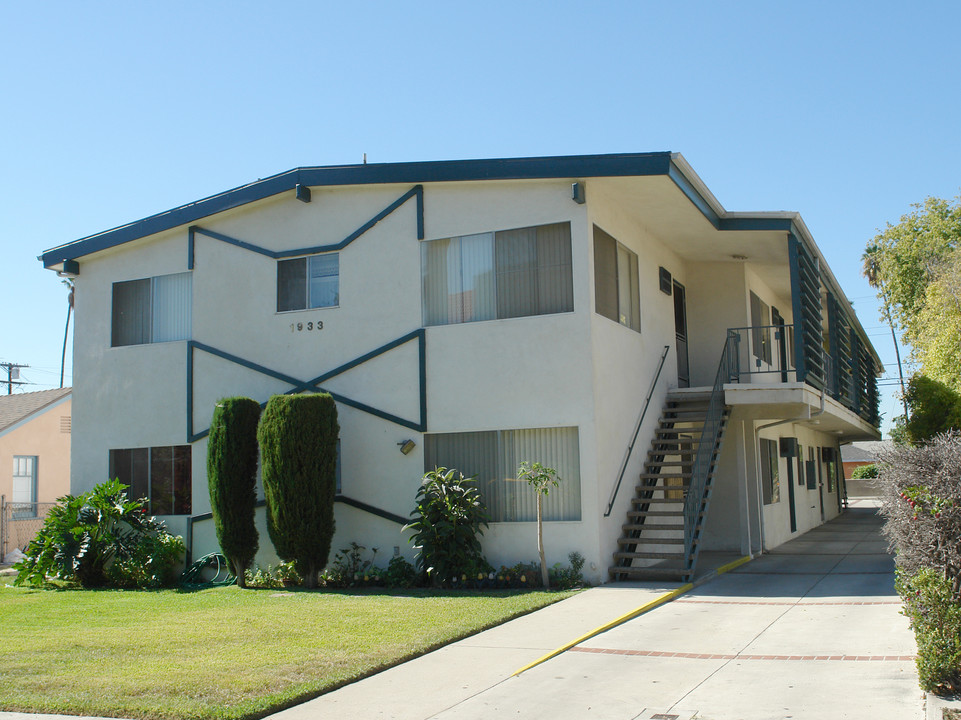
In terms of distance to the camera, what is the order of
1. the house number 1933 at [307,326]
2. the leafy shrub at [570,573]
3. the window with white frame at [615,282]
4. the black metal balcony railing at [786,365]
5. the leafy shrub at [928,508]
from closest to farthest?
the leafy shrub at [928,508] < the leafy shrub at [570,573] < the window with white frame at [615,282] < the house number 1933 at [307,326] < the black metal balcony railing at [786,365]

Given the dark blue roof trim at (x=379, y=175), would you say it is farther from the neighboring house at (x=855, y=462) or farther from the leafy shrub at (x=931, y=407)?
the neighboring house at (x=855, y=462)

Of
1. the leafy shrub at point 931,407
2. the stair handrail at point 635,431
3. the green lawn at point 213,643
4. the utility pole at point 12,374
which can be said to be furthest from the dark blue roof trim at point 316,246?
the utility pole at point 12,374

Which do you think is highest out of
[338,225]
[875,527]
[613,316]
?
[338,225]

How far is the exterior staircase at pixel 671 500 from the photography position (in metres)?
13.4

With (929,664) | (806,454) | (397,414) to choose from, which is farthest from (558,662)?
(806,454)

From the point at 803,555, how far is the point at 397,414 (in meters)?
8.30

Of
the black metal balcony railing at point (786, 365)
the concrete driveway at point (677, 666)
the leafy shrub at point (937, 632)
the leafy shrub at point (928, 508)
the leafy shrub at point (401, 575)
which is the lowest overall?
the concrete driveway at point (677, 666)

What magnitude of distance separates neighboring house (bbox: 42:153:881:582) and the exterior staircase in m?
0.07

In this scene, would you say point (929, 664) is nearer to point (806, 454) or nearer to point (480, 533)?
point (480, 533)

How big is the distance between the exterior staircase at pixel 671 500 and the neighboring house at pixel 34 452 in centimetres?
1514

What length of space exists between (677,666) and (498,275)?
7608 mm

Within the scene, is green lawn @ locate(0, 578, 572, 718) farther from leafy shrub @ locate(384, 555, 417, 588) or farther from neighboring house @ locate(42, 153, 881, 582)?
neighboring house @ locate(42, 153, 881, 582)

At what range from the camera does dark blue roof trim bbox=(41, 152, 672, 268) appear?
13.4m

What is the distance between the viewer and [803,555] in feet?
56.1
